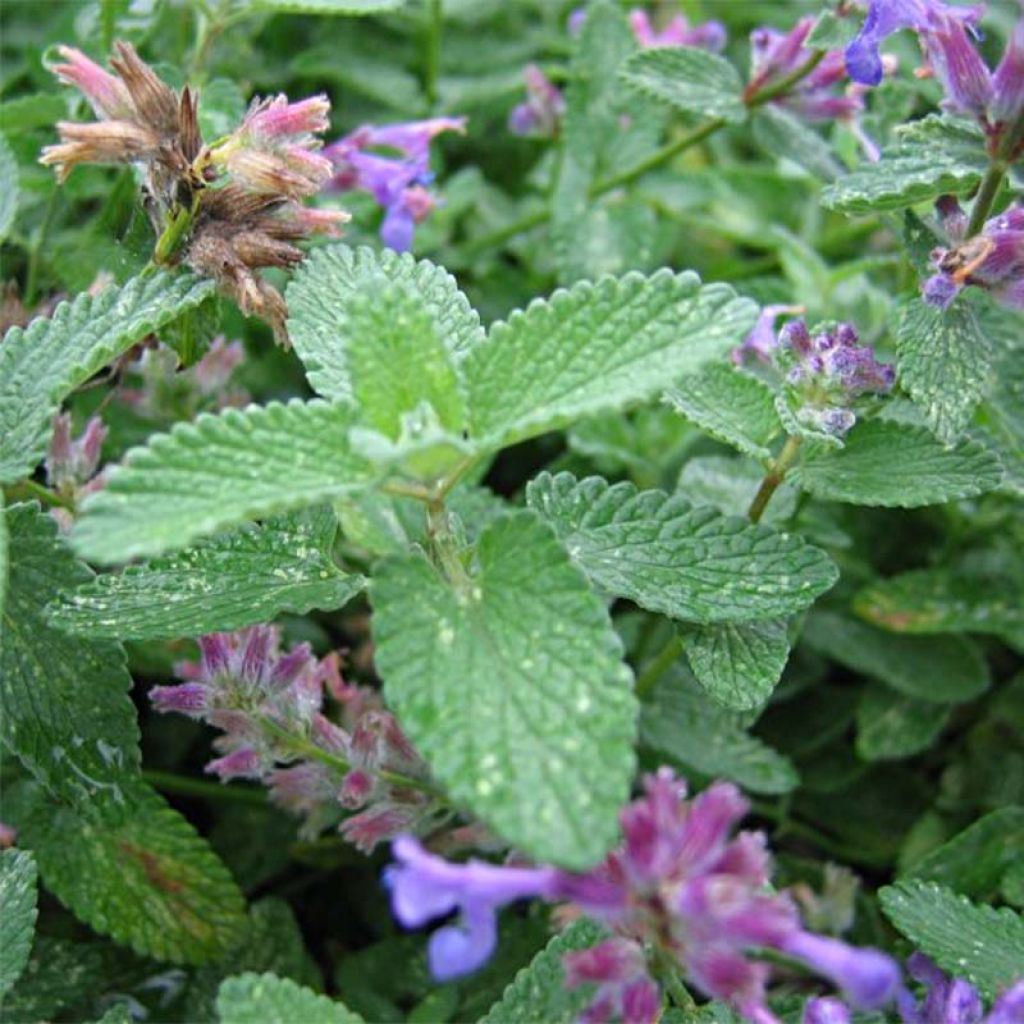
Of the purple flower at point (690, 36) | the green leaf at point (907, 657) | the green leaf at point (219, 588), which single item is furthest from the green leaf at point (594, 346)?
the purple flower at point (690, 36)

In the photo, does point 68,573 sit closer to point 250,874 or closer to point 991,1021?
point 250,874

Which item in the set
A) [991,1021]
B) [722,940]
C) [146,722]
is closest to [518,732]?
[722,940]

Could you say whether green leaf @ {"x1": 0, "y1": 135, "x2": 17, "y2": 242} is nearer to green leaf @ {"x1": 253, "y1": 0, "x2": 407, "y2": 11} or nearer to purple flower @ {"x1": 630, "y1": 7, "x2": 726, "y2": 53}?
green leaf @ {"x1": 253, "y1": 0, "x2": 407, "y2": 11}

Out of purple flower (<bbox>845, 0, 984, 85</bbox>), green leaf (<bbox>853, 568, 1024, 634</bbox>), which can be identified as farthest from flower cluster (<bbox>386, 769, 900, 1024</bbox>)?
green leaf (<bbox>853, 568, 1024, 634</bbox>)

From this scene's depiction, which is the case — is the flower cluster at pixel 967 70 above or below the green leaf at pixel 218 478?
above

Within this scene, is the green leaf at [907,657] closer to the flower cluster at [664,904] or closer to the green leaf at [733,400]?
the green leaf at [733,400]

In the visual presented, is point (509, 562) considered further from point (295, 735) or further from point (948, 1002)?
point (948, 1002)
